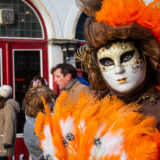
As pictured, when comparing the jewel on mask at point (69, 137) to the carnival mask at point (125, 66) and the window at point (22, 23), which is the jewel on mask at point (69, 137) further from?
the window at point (22, 23)

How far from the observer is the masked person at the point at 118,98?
4.59 ft

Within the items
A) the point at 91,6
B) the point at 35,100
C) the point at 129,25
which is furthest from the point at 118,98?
the point at 35,100

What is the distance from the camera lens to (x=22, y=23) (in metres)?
6.59

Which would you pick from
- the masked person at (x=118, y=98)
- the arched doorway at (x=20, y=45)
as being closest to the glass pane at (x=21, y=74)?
the arched doorway at (x=20, y=45)

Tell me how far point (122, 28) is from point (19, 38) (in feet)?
17.4

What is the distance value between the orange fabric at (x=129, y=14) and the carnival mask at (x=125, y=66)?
12 cm

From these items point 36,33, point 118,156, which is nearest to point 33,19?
point 36,33

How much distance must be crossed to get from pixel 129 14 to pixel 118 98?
428mm

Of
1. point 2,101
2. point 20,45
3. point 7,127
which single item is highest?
point 20,45

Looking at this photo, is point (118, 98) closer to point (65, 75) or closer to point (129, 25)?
point (129, 25)

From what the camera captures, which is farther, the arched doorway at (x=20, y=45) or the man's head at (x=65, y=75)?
the arched doorway at (x=20, y=45)

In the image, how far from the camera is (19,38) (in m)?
6.57

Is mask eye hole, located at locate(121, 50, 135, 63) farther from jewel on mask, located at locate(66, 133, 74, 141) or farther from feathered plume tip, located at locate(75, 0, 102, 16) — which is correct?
jewel on mask, located at locate(66, 133, 74, 141)

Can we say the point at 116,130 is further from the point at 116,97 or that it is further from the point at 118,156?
the point at 116,97
